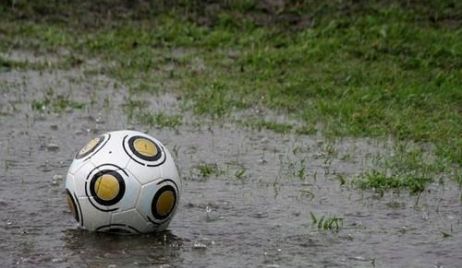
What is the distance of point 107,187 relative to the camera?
619 centimetres

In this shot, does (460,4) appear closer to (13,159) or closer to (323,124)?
(323,124)

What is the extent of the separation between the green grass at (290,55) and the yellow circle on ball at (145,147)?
2974 mm

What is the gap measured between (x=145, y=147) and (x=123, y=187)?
1.02 ft

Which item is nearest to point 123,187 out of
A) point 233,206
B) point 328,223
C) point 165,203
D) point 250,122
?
point 165,203

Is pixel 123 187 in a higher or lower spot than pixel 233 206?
higher

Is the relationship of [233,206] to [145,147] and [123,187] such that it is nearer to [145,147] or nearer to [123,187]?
[145,147]

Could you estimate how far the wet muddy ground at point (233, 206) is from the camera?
611 centimetres

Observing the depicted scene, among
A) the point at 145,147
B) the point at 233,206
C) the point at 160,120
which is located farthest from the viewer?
the point at 160,120

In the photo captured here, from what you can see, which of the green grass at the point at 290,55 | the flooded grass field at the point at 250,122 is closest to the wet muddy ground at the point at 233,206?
the flooded grass field at the point at 250,122

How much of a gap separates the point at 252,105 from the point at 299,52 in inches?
95.6

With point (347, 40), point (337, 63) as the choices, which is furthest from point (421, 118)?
point (347, 40)

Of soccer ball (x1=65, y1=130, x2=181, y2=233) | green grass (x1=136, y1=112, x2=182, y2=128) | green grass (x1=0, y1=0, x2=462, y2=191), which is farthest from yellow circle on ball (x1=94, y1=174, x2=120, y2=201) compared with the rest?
green grass (x1=136, y1=112, x2=182, y2=128)

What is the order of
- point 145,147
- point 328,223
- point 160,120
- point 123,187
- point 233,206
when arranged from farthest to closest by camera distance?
point 160,120 < point 233,206 < point 328,223 < point 145,147 < point 123,187

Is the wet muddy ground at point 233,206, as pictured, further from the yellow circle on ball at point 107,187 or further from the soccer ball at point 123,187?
the yellow circle on ball at point 107,187
